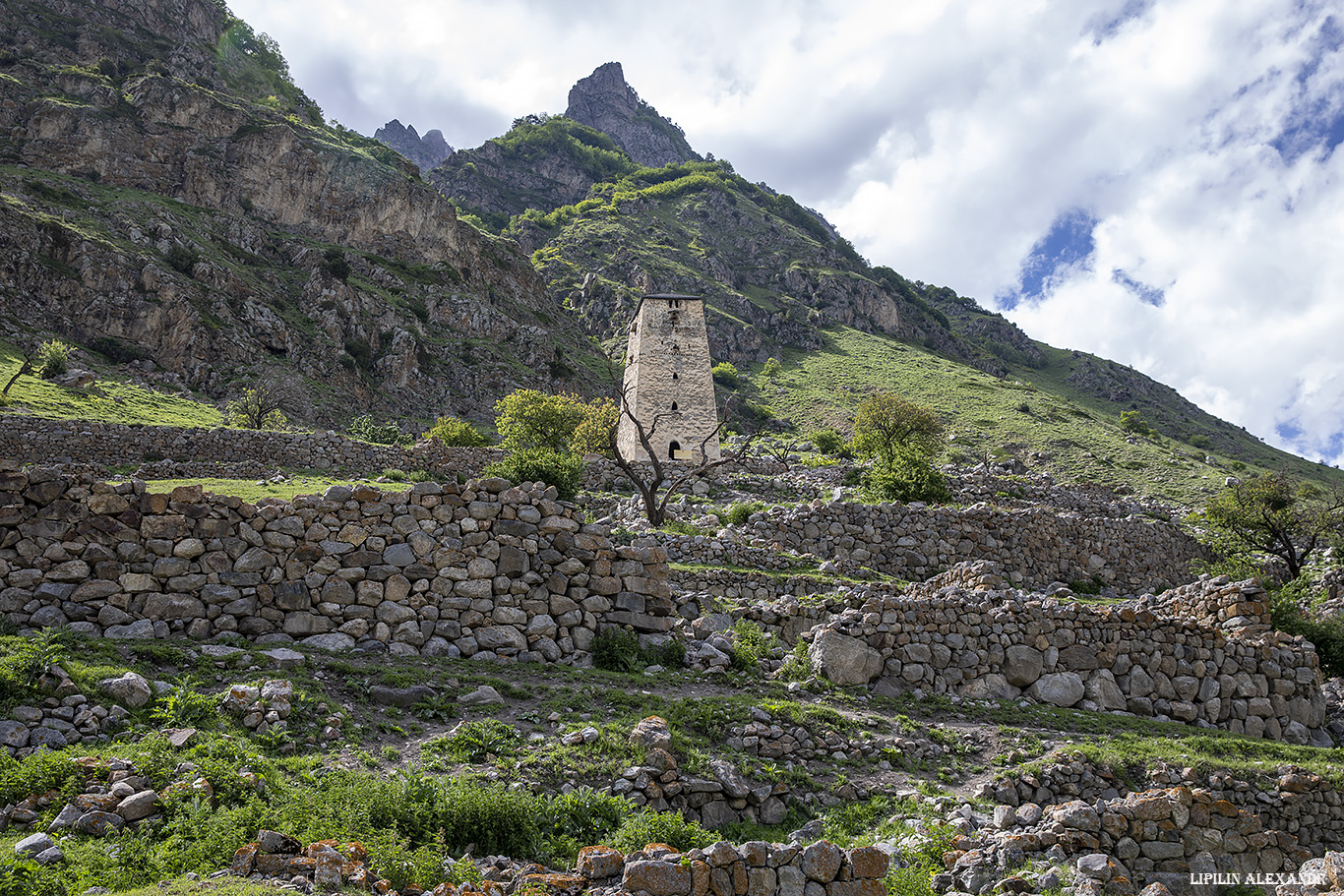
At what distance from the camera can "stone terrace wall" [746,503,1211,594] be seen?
55.9 ft

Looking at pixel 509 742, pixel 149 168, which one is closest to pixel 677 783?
pixel 509 742

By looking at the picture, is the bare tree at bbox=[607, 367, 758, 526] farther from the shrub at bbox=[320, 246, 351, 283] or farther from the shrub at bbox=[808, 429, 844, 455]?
the shrub at bbox=[320, 246, 351, 283]

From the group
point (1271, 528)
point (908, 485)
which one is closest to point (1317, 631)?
point (908, 485)

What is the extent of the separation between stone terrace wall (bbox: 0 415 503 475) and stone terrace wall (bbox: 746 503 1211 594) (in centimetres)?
1253

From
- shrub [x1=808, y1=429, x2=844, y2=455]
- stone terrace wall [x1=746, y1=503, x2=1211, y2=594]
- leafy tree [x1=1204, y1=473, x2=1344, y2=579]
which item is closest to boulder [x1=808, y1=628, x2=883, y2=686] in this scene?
stone terrace wall [x1=746, y1=503, x2=1211, y2=594]

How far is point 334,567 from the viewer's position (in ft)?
27.8

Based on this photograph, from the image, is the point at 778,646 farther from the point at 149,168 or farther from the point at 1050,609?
the point at 149,168

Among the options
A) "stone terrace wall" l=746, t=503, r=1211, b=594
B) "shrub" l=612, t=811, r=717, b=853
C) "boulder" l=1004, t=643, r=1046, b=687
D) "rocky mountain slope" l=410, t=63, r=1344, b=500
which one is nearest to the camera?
"shrub" l=612, t=811, r=717, b=853

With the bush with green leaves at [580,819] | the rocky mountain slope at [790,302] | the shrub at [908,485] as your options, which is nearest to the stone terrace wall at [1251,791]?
the bush with green leaves at [580,819]

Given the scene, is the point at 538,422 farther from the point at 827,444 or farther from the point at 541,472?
the point at 827,444

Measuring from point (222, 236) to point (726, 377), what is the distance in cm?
4936

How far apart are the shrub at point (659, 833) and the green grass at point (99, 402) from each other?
2497cm

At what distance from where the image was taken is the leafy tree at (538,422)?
31.4m

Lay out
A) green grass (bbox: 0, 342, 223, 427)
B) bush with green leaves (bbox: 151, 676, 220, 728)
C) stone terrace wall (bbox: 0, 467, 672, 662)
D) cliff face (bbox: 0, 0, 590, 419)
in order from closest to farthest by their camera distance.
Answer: bush with green leaves (bbox: 151, 676, 220, 728) → stone terrace wall (bbox: 0, 467, 672, 662) → green grass (bbox: 0, 342, 223, 427) → cliff face (bbox: 0, 0, 590, 419)
